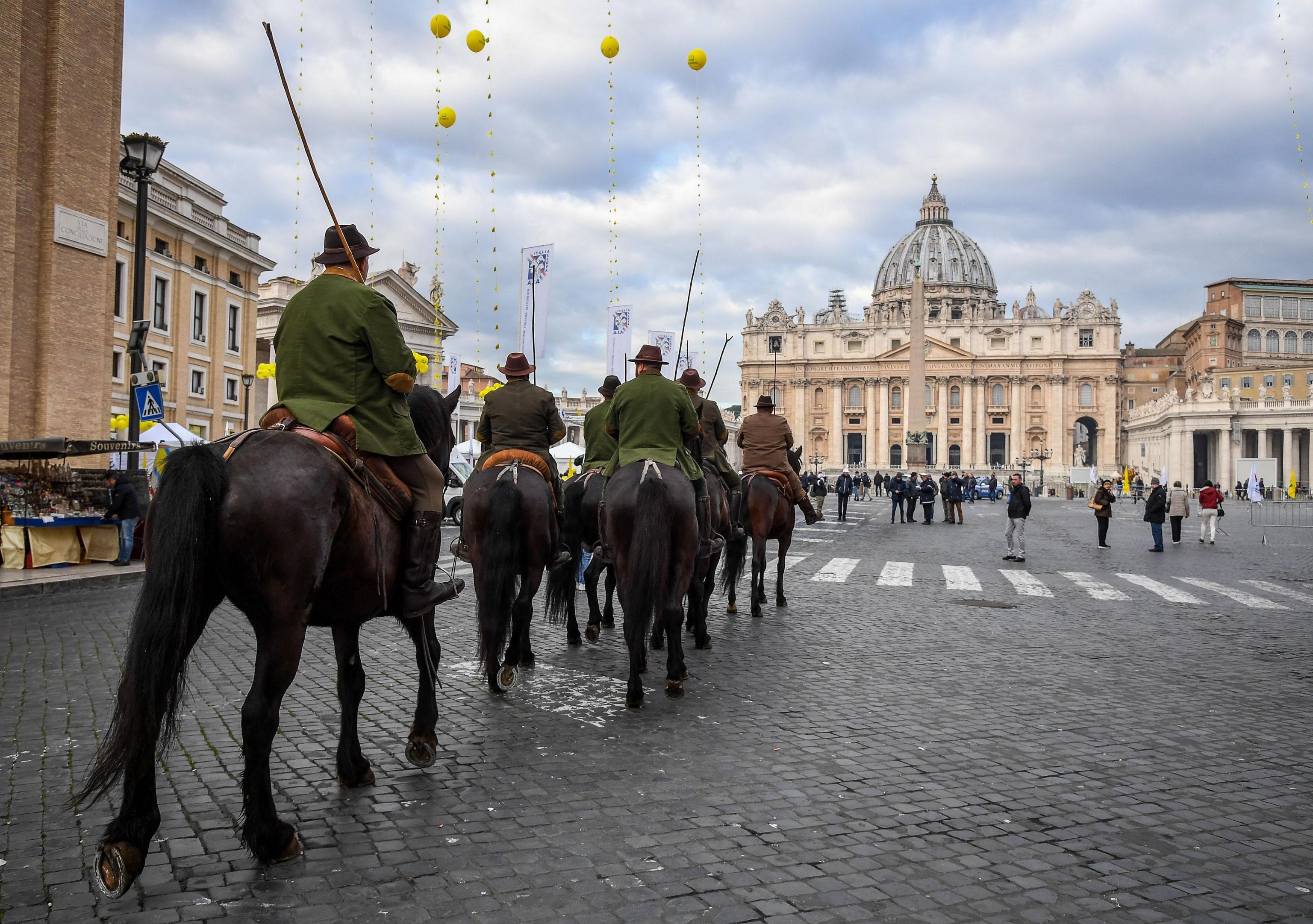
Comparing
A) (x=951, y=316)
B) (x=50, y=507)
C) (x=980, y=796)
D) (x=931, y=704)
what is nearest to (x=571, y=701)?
(x=931, y=704)

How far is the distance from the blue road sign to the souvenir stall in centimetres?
51

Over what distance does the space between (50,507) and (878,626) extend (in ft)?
42.9

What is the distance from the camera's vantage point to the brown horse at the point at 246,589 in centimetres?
337

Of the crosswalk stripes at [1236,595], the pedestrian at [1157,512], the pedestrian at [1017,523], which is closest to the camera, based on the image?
the crosswalk stripes at [1236,595]

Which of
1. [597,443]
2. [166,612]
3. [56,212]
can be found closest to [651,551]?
[597,443]

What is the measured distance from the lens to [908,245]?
150 m

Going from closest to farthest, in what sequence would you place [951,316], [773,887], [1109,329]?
[773,887] → [1109,329] → [951,316]

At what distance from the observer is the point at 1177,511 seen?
25.0m

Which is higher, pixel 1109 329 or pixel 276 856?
pixel 1109 329

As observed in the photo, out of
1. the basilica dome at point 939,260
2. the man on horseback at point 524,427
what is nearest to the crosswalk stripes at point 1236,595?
the man on horseback at point 524,427

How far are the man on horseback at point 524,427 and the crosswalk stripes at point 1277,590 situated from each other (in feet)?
35.2

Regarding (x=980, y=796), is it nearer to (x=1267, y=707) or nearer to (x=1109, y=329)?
(x=1267, y=707)

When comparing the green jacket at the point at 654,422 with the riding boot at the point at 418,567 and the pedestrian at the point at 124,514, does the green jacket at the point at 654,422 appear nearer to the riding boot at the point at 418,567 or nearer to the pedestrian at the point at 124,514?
the riding boot at the point at 418,567

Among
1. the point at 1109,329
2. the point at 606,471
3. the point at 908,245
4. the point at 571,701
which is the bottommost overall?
the point at 571,701
